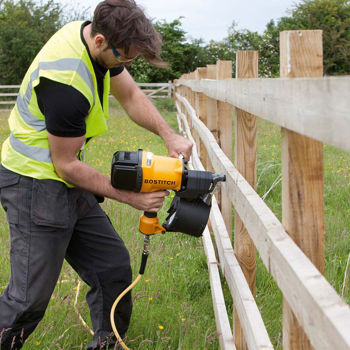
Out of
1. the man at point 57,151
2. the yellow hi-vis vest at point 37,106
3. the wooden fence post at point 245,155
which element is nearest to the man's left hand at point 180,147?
the man at point 57,151

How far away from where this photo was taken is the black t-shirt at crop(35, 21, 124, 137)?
7.91 feet

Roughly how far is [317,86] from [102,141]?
998 cm

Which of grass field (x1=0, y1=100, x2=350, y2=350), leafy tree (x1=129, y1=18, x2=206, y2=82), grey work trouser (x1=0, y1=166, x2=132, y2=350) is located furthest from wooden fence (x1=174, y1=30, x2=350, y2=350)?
leafy tree (x1=129, y1=18, x2=206, y2=82)

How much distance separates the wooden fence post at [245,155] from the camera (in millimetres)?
2877

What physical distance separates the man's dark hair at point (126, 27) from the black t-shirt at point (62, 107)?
0.30 metres

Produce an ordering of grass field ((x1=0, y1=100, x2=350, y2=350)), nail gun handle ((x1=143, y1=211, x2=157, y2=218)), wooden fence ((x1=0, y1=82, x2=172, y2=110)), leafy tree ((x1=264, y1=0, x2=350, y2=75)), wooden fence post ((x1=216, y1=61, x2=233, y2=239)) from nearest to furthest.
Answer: nail gun handle ((x1=143, y1=211, x2=157, y2=218)) < grass field ((x1=0, y1=100, x2=350, y2=350)) < wooden fence post ((x1=216, y1=61, x2=233, y2=239)) < wooden fence ((x1=0, y1=82, x2=172, y2=110)) < leafy tree ((x1=264, y1=0, x2=350, y2=75))

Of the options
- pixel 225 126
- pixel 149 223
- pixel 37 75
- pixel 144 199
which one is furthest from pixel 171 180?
pixel 225 126

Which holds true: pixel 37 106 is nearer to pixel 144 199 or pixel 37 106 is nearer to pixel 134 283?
pixel 144 199

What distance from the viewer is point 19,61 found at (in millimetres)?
27641

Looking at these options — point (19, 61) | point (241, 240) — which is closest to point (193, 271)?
point (241, 240)

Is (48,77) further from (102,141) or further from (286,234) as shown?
(102,141)

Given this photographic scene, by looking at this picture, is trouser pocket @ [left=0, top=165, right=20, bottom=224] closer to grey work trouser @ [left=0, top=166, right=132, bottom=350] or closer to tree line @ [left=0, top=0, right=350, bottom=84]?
grey work trouser @ [left=0, top=166, right=132, bottom=350]

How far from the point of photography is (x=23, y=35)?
27.8 m

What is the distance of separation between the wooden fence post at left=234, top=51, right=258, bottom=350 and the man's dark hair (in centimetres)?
61
